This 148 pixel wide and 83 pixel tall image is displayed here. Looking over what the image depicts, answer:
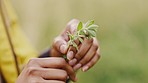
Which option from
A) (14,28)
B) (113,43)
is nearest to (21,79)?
(14,28)

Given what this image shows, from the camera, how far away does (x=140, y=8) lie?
4.28m

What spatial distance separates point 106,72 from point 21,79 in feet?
7.09

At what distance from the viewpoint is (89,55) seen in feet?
4.80

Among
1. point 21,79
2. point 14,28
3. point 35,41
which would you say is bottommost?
point 35,41

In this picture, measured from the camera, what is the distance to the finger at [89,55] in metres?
1.43

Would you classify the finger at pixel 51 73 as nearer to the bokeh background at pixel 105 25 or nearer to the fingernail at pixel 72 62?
the fingernail at pixel 72 62

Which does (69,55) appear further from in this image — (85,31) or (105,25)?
(105,25)

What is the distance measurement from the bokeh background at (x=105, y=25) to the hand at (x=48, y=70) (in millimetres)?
2136

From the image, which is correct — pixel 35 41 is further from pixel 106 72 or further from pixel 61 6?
pixel 106 72

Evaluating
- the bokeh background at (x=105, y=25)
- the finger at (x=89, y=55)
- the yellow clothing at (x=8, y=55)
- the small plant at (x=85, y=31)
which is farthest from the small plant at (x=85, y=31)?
the bokeh background at (x=105, y=25)

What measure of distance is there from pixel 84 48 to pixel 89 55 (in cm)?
4

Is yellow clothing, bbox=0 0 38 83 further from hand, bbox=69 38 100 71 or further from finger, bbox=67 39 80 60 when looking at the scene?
finger, bbox=67 39 80 60

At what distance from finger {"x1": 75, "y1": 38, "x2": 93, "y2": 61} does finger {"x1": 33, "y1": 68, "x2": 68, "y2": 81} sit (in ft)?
0.17

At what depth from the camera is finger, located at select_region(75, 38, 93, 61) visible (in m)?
1.41
